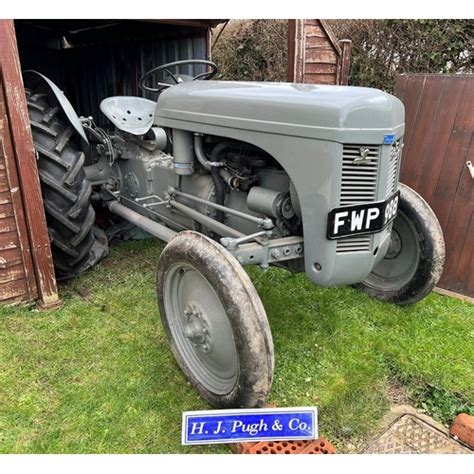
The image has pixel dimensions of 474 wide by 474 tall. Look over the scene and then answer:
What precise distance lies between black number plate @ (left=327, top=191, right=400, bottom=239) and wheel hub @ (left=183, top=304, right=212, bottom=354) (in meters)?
0.68

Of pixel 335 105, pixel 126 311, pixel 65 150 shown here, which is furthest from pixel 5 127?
pixel 335 105

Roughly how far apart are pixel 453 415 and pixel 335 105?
4.74 feet

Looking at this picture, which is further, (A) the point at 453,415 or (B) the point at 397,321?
(B) the point at 397,321

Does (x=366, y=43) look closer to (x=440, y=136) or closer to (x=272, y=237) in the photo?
(x=440, y=136)

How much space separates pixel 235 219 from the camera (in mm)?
Answer: 2527

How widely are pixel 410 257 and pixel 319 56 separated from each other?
2279 mm

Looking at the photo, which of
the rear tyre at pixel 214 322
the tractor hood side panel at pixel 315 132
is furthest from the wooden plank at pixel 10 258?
the tractor hood side panel at pixel 315 132

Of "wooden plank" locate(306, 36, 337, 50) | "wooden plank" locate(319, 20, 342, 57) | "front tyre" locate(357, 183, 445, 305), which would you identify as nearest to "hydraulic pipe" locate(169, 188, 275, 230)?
"front tyre" locate(357, 183, 445, 305)

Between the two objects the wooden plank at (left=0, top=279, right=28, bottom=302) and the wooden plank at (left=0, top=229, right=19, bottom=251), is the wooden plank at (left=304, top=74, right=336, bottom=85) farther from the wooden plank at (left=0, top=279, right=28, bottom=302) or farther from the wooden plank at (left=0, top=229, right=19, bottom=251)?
the wooden plank at (left=0, top=279, right=28, bottom=302)

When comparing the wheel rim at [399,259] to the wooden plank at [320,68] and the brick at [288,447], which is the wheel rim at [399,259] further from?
the wooden plank at [320,68]

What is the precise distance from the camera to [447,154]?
3.10 meters

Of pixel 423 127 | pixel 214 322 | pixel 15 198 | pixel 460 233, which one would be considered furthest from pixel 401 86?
pixel 15 198

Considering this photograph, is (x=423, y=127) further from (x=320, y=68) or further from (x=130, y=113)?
(x=130, y=113)

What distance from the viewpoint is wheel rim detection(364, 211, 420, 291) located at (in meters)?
2.76
